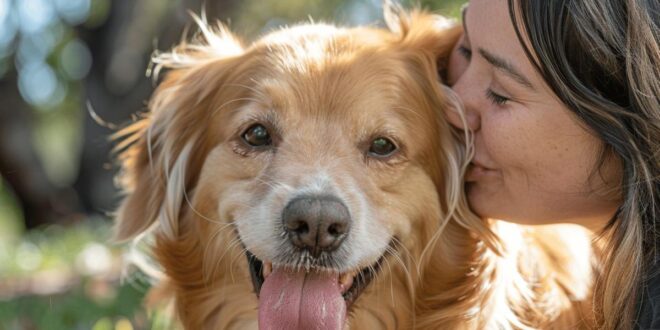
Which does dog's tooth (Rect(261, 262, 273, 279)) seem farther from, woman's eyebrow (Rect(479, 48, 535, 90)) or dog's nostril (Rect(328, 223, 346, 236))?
woman's eyebrow (Rect(479, 48, 535, 90))

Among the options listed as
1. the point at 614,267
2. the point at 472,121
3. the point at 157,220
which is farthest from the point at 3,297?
the point at 614,267

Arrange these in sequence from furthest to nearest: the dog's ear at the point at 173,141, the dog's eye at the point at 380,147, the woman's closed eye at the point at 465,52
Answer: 1. the dog's ear at the point at 173,141
2. the woman's closed eye at the point at 465,52
3. the dog's eye at the point at 380,147

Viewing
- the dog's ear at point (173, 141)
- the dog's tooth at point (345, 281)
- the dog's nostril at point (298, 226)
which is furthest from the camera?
the dog's ear at point (173, 141)

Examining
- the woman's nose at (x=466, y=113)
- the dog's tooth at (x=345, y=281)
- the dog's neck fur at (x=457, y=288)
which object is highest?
the woman's nose at (x=466, y=113)

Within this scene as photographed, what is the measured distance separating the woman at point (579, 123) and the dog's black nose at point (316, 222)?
2.53ft

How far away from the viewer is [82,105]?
40.9 ft

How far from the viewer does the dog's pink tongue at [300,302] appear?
3.60 m

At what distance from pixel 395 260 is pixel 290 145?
670 millimetres

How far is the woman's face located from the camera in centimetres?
368

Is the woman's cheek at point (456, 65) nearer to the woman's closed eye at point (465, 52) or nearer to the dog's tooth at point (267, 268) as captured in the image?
the woman's closed eye at point (465, 52)

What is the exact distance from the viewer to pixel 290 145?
381 cm

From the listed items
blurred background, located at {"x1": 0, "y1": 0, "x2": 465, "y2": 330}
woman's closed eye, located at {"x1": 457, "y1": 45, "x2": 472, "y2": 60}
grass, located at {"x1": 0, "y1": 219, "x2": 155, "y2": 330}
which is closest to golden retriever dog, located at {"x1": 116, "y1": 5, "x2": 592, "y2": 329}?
woman's closed eye, located at {"x1": 457, "y1": 45, "x2": 472, "y2": 60}

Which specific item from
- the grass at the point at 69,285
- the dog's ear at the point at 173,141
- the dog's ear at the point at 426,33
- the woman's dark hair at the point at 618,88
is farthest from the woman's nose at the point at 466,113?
the grass at the point at 69,285

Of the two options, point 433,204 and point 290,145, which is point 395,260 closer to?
point 433,204
